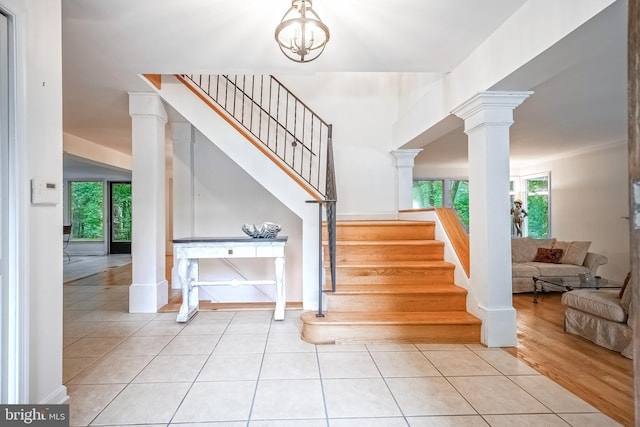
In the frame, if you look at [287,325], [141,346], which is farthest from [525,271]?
[141,346]

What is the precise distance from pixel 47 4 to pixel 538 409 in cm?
334

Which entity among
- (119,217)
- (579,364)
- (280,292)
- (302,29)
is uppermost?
(302,29)

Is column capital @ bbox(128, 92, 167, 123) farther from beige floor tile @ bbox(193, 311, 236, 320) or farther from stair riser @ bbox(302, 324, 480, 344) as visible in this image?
stair riser @ bbox(302, 324, 480, 344)

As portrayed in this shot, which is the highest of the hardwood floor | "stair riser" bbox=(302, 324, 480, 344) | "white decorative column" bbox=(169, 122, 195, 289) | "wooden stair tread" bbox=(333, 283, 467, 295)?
"white decorative column" bbox=(169, 122, 195, 289)

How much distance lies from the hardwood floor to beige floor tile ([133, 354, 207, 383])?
91.9 inches

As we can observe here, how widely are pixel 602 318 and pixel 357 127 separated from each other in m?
3.56

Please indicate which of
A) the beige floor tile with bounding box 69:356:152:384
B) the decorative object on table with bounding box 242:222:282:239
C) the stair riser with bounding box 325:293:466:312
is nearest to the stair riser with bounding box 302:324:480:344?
the stair riser with bounding box 325:293:466:312

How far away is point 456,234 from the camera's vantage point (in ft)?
11.2

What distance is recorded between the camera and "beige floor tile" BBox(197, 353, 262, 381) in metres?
2.13

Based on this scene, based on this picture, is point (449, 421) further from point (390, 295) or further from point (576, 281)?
point (576, 281)

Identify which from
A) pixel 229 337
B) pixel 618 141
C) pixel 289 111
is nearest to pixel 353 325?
pixel 229 337

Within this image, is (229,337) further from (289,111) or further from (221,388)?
(289,111)

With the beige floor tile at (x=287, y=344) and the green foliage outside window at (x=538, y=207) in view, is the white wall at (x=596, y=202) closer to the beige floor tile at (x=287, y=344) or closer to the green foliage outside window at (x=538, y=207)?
the green foliage outside window at (x=538, y=207)

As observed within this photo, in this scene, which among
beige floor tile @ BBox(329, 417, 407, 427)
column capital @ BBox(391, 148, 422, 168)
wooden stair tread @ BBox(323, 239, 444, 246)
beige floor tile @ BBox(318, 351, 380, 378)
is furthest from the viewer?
column capital @ BBox(391, 148, 422, 168)
